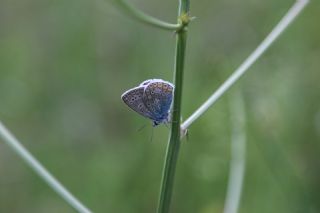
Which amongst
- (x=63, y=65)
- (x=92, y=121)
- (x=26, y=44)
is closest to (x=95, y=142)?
(x=92, y=121)

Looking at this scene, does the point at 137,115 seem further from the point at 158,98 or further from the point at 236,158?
the point at 158,98

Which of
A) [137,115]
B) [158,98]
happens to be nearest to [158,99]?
[158,98]

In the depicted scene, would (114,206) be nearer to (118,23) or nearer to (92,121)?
(92,121)

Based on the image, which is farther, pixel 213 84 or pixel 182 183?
pixel 213 84

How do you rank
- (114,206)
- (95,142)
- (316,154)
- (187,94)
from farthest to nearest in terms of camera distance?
(95,142)
(187,94)
(114,206)
(316,154)

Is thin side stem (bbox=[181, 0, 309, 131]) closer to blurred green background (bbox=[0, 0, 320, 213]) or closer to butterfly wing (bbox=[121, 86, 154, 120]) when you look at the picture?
butterfly wing (bbox=[121, 86, 154, 120])

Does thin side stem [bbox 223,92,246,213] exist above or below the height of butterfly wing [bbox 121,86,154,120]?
below

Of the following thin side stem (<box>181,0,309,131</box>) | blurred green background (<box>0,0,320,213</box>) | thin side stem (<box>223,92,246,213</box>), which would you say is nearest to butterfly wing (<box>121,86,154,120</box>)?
thin side stem (<box>181,0,309,131</box>)
